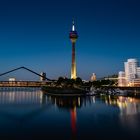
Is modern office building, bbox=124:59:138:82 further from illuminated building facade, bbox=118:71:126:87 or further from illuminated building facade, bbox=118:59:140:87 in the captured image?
illuminated building facade, bbox=118:71:126:87

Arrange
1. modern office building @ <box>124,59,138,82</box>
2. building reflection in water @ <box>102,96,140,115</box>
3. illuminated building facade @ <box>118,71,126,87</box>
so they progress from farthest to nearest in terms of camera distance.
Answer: illuminated building facade @ <box>118,71,126,87</box> < modern office building @ <box>124,59,138,82</box> < building reflection in water @ <box>102,96,140,115</box>

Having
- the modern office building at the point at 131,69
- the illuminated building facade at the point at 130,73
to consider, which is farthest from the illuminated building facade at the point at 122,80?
the modern office building at the point at 131,69

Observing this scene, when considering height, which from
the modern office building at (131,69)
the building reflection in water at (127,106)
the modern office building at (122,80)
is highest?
the modern office building at (131,69)

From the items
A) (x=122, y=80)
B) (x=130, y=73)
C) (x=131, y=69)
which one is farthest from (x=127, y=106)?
(x=122, y=80)

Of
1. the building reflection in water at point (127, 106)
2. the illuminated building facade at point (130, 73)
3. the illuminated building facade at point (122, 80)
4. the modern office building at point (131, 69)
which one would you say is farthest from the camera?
the illuminated building facade at point (122, 80)

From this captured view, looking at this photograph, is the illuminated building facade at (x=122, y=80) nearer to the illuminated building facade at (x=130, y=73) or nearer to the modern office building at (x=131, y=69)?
the illuminated building facade at (x=130, y=73)

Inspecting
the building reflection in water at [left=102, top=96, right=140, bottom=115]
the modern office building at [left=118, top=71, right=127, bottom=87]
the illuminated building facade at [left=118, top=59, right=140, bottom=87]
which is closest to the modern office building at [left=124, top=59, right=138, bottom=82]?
the illuminated building facade at [left=118, top=59, right=140, bottom=87]

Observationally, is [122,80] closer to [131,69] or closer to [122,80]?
[122,80]

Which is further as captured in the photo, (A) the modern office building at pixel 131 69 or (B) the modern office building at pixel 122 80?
(B) the modern office building at pixel 122 80

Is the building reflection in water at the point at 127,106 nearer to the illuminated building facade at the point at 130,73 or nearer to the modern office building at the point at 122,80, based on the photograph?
the illuminated building facade at the point at 130,73

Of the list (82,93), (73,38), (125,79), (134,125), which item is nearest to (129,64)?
(125,79)

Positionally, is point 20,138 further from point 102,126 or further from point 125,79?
point 125,79

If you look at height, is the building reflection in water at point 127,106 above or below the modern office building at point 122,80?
below

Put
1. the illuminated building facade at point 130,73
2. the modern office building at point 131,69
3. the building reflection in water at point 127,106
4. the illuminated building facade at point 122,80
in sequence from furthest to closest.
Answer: the illuminated building facade at point 122,80, the modern office building at point 131,69, the illuminated building facade at point 130,73, the building reflection in water at point 127,106
